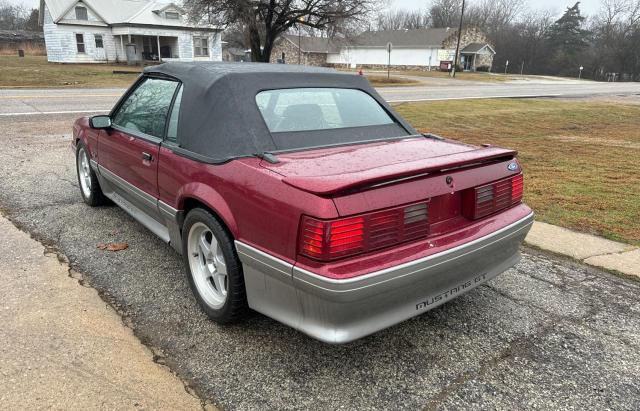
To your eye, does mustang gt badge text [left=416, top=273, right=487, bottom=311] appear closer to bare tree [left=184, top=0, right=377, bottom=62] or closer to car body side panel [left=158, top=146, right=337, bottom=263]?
car body side panel [left=158, top=146, right=337, bottom=263]

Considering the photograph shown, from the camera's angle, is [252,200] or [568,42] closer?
[252,200]

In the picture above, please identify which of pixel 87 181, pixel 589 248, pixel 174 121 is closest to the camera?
pixel 174 121

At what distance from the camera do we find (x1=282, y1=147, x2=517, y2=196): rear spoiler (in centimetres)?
226

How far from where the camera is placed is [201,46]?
43.9 metres

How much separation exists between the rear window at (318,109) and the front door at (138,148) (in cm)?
85

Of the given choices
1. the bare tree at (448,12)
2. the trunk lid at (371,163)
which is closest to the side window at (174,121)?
the trunk lid at (371,163)

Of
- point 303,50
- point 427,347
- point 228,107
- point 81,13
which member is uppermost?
point 81,13

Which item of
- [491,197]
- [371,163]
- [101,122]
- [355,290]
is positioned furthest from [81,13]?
[355,290]

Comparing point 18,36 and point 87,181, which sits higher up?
point 18,36

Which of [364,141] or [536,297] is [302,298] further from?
[536,297]

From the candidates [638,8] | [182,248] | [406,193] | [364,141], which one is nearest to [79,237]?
[182,248]

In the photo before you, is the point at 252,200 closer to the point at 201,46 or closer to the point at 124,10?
the point at 124,10

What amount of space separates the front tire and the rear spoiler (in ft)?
2.14

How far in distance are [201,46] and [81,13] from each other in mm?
9845
